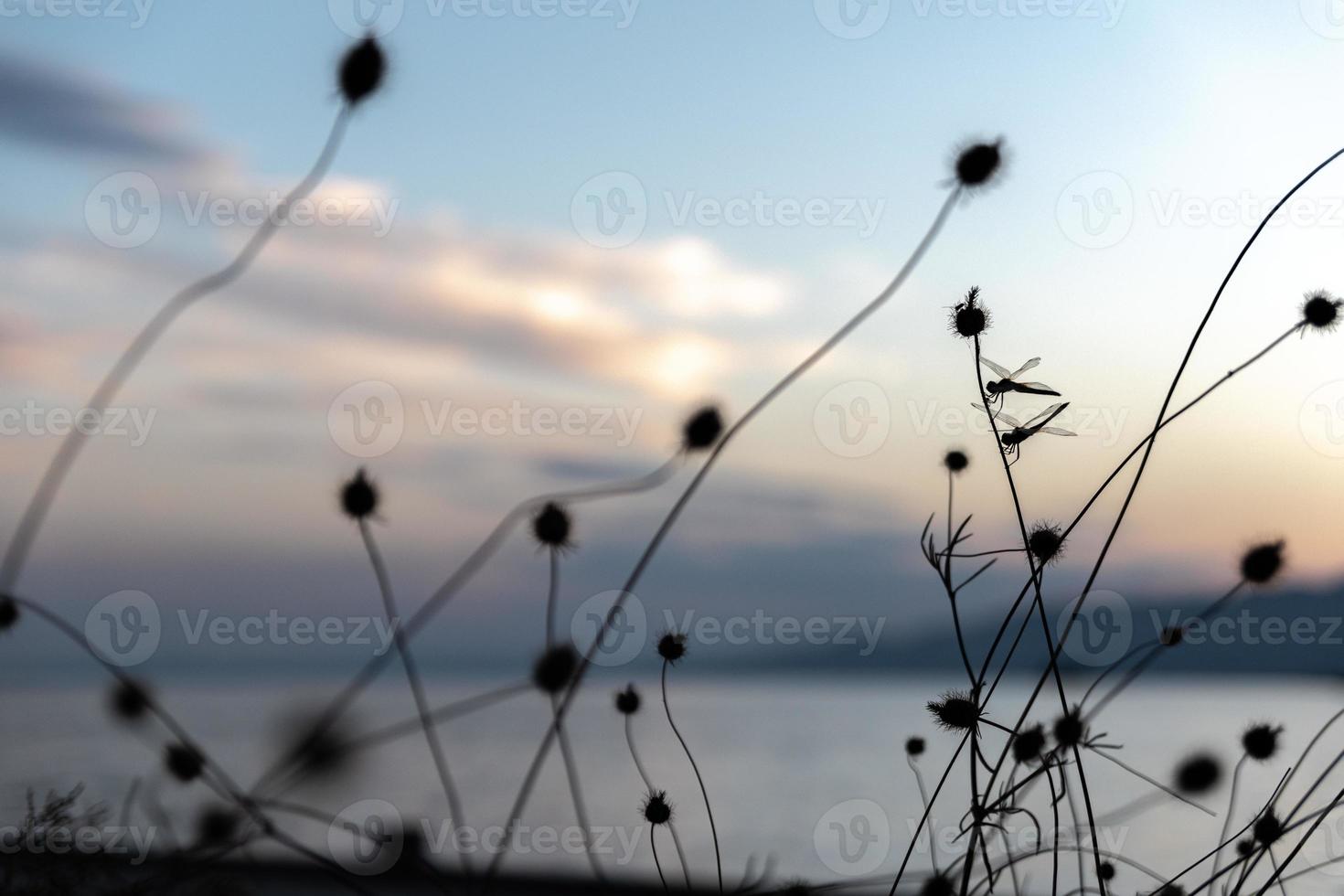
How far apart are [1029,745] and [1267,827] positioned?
0.91 feet

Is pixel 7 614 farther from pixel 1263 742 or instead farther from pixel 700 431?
pixel 1263 742

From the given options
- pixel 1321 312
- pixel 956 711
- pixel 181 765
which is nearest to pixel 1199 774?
pixel 956 711

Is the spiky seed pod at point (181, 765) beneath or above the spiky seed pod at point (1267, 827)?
beneath

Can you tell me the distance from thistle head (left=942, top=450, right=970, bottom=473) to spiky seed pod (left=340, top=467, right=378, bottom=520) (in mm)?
899

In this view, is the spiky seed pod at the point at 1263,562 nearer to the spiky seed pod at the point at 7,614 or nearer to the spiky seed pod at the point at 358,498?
the spiky seed pod at the point at 358,498

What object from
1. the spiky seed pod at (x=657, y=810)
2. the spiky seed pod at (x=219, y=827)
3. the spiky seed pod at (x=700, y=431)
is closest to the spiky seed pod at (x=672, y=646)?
the spiky seed pod at (x=657, y=810)

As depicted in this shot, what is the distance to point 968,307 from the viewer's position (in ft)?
4.07

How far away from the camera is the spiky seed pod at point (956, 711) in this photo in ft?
3.67

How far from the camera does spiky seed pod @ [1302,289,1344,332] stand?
1291mm

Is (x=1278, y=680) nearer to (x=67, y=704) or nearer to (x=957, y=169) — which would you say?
(x=67, y=704)

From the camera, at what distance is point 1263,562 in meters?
1.41

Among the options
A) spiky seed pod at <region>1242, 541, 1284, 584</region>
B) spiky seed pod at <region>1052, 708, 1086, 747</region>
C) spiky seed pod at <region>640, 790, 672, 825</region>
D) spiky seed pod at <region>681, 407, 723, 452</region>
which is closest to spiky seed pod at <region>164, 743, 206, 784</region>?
spiky seed pod at <region>640, 790, 672, 825</region>

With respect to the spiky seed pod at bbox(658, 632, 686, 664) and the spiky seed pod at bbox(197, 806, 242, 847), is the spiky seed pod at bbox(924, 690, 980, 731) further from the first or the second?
the spiky seed pod at bbox(197, 806, 242, 847)

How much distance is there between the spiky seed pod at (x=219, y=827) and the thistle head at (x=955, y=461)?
→ 43.9 inches
